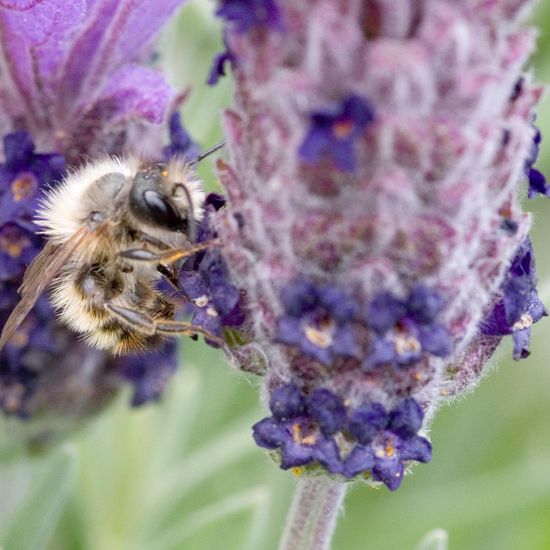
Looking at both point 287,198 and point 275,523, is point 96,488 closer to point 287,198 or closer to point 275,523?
point 275,523

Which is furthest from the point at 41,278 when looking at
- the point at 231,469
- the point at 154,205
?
the point at 231,469

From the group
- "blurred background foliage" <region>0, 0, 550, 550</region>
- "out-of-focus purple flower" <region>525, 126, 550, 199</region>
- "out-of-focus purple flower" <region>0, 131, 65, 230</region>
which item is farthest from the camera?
"blurred background foliage" <region>0, 0, 550, 550</region>

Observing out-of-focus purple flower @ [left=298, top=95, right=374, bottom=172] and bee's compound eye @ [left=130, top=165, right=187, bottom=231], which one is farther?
bee's compound eye @ [left=130, top=165, right=187, bottom=231]

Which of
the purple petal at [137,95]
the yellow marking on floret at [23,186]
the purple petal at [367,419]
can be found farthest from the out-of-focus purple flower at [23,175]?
the purple petal at [367,419]

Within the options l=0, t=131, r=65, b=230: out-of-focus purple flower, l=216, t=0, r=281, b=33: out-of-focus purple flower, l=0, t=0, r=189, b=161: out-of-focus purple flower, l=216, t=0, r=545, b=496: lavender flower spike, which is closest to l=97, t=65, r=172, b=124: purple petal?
l=0, t=0, r=189, b=161: out-of-focus purple flower

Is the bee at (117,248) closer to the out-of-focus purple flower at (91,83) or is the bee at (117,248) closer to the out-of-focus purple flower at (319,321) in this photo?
the out-of-focus purple flower at (91,83)

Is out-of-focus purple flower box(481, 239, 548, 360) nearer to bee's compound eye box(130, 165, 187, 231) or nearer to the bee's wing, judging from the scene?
bee's compound eye box(130, 165, 187, 231)
